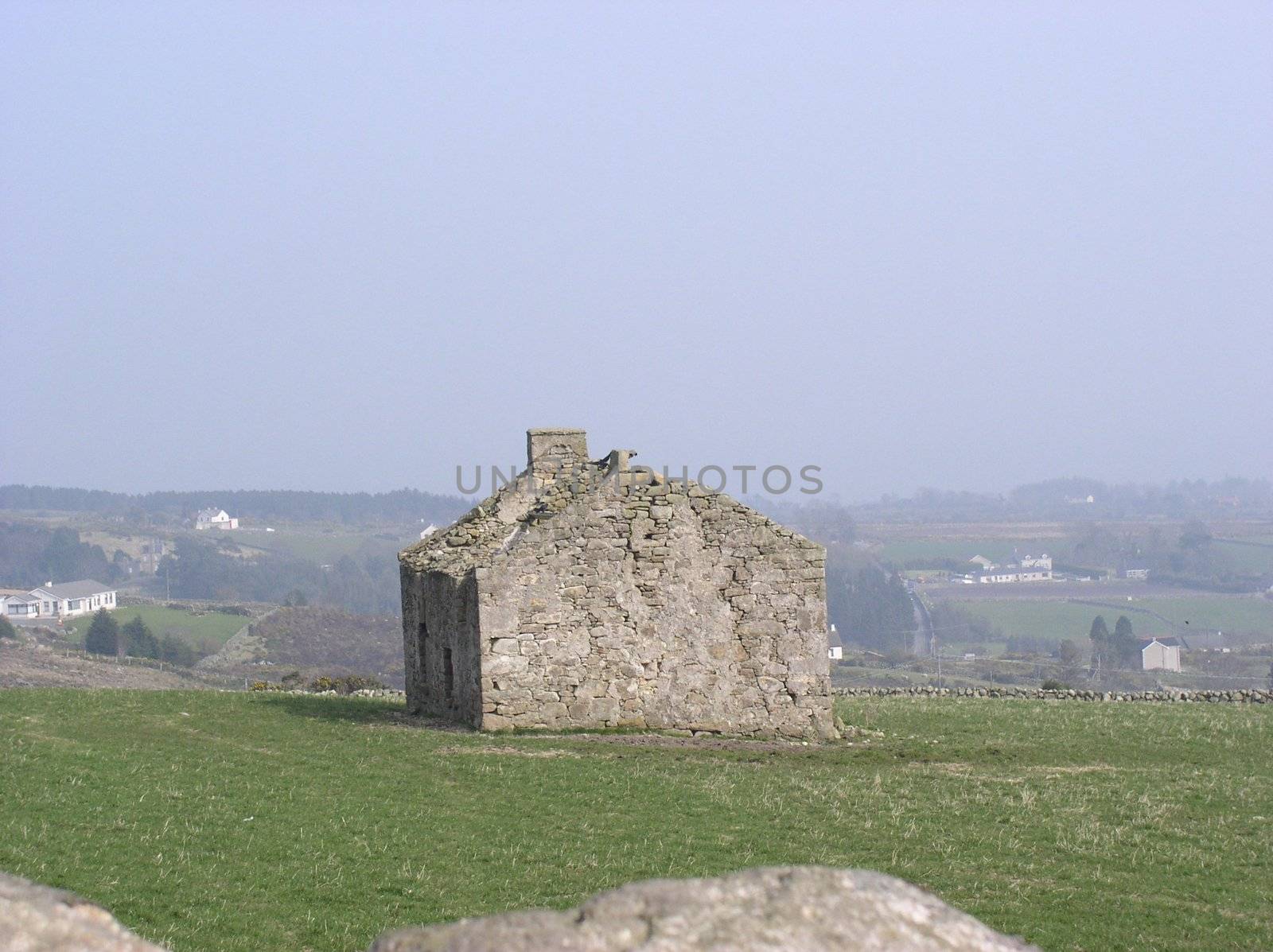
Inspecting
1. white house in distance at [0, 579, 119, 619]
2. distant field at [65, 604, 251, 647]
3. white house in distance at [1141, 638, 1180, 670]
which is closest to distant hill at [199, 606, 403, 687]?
distant field at [65, 604, 251, 647]

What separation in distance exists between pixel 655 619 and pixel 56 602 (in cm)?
11792

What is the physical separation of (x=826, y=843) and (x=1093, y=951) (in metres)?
4.33

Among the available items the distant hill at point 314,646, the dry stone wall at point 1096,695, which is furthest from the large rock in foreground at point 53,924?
the distant hill at point 314,646

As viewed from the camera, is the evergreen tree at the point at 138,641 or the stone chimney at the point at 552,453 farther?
the evergreen tree at the point at 138,641

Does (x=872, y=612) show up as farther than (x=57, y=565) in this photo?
No

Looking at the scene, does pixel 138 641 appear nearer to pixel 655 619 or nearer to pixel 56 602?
pixel 56 602

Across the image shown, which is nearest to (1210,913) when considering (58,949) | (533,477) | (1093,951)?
(1093,951)

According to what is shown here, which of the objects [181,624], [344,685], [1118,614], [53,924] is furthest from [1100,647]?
[53,924]

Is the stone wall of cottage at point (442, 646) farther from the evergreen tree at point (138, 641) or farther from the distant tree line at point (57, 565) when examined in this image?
the distant tree line at point (57, 565)

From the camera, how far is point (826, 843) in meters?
15.8

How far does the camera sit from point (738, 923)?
5035mm

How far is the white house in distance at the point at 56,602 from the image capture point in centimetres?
12594

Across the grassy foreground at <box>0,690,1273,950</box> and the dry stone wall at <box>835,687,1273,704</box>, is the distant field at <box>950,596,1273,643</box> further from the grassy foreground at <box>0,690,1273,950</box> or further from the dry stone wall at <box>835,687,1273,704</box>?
the grassy foreground at <box>0,690,1273,950</box>

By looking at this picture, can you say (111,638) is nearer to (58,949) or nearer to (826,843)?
(826,843)
